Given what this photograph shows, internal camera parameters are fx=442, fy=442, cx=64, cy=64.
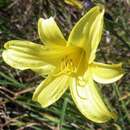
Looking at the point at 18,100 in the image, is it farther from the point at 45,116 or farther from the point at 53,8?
the point at 53,8

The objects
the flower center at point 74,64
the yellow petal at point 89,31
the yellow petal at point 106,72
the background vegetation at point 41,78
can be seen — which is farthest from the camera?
the background vegetation at point 41,78

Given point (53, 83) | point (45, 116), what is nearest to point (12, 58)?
point (53, 83)

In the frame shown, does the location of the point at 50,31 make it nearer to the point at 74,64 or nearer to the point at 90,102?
the point at 74,64

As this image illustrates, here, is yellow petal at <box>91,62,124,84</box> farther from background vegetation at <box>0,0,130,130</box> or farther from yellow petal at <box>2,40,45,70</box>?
background vegetation at <box>0,0,130,130</box>

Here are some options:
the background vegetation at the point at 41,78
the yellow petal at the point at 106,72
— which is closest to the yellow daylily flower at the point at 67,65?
the yellow petal at the point at 106,72

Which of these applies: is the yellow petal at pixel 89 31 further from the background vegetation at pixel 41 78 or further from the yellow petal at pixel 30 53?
the background vegetation at pixel 41 78

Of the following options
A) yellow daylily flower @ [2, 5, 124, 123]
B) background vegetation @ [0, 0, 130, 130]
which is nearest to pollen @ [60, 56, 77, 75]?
yellow daylily flower @ [2, 5, 124, 123]

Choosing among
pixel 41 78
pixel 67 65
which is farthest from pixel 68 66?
pixel 41 78

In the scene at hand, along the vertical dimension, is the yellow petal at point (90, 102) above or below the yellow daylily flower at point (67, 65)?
below
